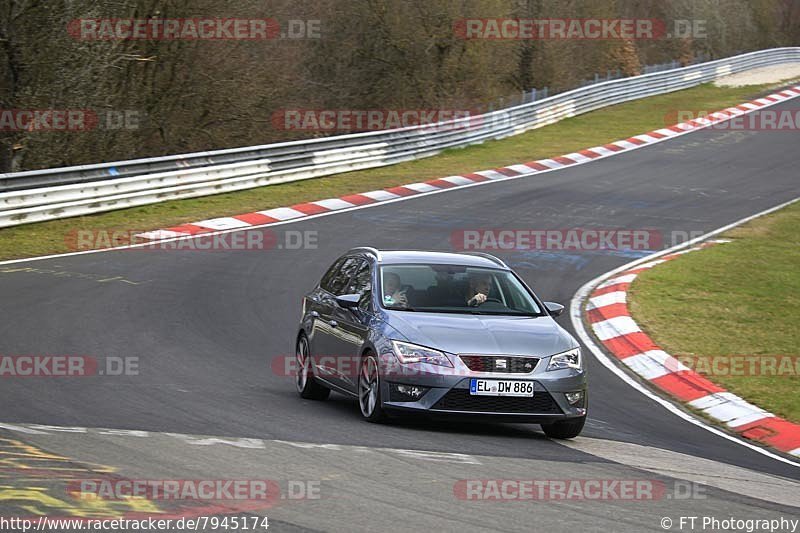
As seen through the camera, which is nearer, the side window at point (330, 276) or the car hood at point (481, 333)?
the car hood at point (481, 333)

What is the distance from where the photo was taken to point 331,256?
785 inches

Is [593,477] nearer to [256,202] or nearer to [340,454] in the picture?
[340,454]

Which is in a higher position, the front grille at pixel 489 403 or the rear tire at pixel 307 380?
the front grille at pixel 489 403

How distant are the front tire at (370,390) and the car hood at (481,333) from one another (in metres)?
0.38

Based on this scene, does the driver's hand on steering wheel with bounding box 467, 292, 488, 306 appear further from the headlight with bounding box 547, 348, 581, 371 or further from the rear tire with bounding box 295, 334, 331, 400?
the rear tire with bounding box 295, 334, 331, 400

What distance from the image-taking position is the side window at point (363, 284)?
35.1ft

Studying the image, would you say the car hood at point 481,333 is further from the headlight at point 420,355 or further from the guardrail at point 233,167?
the guardrail at point 233,167

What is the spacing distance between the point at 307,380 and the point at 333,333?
0.67m

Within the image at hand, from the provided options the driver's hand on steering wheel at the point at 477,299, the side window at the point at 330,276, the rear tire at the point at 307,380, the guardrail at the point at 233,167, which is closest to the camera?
the driver's hand on steering wheel at the point at 477,299

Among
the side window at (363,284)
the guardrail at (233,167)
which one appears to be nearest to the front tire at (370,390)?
the side window at (363,284)

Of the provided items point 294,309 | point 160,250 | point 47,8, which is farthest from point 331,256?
point 47,8

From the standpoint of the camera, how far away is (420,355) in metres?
9.52

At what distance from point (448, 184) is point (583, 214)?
4.57 meters

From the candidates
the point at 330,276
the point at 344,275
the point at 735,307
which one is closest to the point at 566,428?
the point at 344,275
